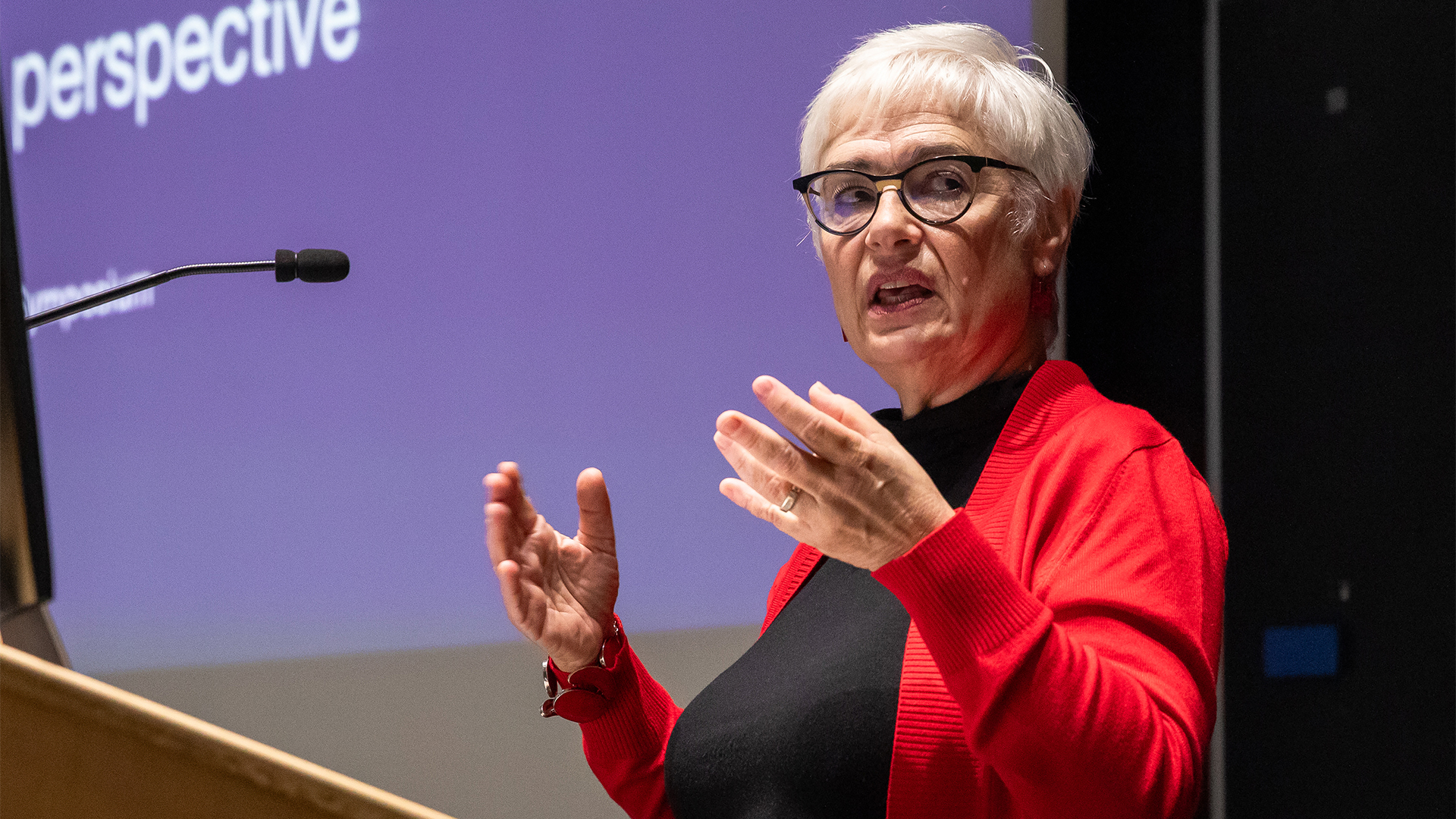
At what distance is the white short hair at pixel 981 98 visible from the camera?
115 centimetres

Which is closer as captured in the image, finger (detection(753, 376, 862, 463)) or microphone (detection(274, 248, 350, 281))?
finger (detection(753, 376, 862, 463))

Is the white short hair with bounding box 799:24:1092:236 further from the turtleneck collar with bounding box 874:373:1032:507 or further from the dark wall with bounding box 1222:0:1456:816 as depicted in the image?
the dark wall with bounding box 1222:0:1456:816

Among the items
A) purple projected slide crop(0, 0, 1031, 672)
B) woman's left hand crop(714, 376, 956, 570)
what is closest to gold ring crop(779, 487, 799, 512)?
woman's left hand crop(714, 376, 956, 570)

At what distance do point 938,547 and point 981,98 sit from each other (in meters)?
0.59

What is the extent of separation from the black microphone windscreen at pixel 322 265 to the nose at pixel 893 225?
738 mm

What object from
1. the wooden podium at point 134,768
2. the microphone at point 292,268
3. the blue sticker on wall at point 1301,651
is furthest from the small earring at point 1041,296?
the blue sticker on wall at point 1301,651

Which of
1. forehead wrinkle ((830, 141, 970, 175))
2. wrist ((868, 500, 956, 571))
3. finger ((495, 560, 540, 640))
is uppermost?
forehead wrinkle ((830, 141, 970, 175))

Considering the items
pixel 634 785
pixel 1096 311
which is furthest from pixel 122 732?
pixel 1096 311


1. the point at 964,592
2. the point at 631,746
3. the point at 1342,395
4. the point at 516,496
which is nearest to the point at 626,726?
the point at 631,746

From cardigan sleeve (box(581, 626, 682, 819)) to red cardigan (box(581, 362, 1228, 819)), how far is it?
39 cm

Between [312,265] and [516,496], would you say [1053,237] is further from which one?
[312,265]

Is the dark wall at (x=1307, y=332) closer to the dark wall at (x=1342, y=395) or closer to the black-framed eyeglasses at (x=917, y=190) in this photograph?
the dark wall at (x=1342, y=395)

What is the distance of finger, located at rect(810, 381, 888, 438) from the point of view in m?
0.74

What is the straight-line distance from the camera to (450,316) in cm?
213
